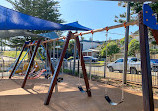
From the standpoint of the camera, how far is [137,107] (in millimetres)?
3479

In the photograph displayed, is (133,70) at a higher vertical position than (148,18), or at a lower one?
lower

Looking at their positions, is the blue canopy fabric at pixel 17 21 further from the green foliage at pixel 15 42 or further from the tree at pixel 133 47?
the tree at pixel 133 47

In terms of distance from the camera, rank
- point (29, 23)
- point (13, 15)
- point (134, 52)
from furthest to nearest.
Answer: point (134, 52) < point (29, 23) < point (13, 15)

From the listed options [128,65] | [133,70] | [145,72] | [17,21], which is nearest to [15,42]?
[17,21]

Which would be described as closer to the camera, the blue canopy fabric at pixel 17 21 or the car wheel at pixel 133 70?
the blue canopy fabric at pixel 17 21

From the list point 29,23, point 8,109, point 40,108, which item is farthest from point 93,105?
point 29,23

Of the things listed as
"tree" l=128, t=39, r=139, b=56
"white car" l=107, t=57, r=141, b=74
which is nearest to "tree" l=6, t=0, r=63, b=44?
"white car" l=107, t=57, r=141, b=74

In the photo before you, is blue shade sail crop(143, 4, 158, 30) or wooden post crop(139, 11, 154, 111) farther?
blue shade sail crop(143, 4, 158, 30)

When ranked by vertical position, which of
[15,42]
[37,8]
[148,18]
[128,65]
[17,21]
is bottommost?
[128,65]

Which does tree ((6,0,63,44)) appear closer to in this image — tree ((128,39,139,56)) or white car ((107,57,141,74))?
white car ((107,57,141,74))

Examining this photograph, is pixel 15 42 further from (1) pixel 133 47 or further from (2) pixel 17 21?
(1) pixel 133 47

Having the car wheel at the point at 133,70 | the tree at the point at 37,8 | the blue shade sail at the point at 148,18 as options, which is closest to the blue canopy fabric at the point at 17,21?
the blue shade sail at the point at 148,18

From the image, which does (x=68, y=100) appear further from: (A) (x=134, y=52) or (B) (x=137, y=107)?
(A) (x=134, y=52)

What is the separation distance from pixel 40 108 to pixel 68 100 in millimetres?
901
